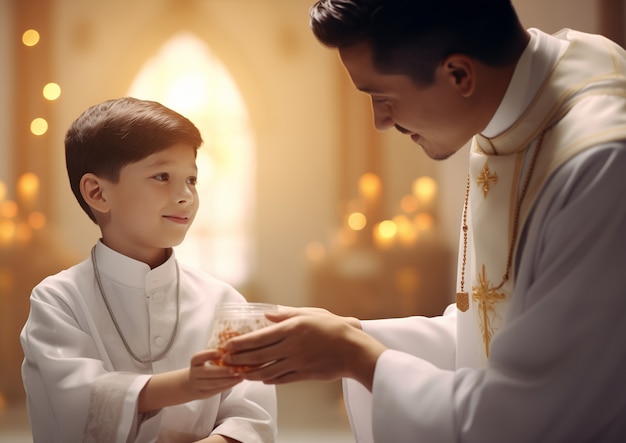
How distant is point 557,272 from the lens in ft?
5.28

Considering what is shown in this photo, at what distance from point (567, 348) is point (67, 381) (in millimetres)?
1318

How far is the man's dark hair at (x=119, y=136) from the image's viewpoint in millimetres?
2234

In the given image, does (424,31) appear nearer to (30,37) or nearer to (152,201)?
(152,201)

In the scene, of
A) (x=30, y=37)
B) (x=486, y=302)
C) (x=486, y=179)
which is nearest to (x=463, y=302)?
(x=486, y=302)

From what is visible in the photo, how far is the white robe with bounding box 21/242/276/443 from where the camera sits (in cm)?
199

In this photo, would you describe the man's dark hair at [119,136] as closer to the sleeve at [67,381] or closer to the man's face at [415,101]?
the sleeve at [67,381]

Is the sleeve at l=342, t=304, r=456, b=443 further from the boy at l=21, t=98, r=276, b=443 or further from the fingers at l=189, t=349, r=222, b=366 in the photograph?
the fingers at l=189, t=349, r=222, b=366

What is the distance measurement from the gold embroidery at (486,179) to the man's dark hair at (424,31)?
0.34 m

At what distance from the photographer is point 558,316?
1576 mm

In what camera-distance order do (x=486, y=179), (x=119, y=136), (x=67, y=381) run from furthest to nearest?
(x=119, y=136) → (x=486, y=179) → (x=67, y=381)

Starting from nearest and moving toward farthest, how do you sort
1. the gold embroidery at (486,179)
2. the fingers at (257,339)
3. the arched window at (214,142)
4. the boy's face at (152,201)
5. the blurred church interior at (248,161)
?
the fingers at (257,339) < the gold embroidery at (486,179) < the boy's face at (152,201) < the blurred church interior at (248,161) < the arched window at (214,142)

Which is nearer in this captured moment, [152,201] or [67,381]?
[67,381]

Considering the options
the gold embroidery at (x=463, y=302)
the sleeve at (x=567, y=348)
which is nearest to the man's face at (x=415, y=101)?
the sleeve at (x=567, y=348)

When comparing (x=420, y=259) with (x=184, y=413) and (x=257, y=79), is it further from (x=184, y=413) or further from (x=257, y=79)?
(x=184, y=413)
